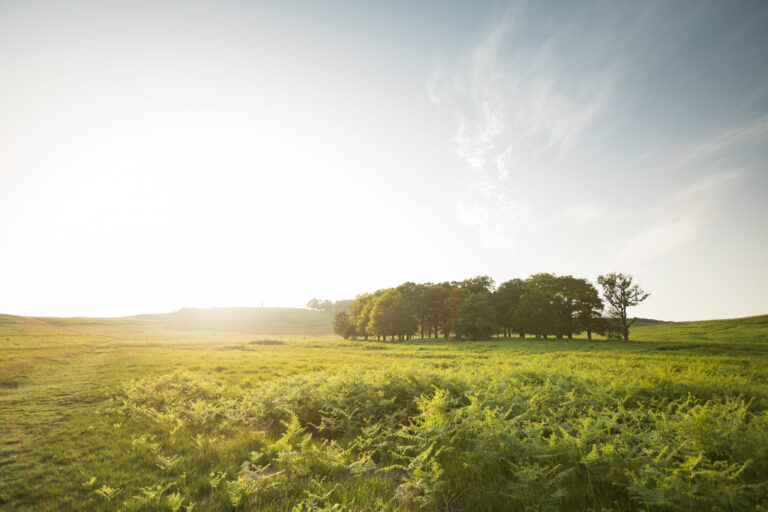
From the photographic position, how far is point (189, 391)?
511 inches

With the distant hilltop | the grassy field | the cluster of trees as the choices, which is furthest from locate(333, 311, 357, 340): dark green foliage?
the grassy field

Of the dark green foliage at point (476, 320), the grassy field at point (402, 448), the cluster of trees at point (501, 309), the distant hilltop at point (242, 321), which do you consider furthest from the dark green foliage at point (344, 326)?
the grassy field at point (402, 448)

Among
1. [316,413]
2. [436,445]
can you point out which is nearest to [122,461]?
[316,413]

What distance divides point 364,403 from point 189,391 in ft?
29.1

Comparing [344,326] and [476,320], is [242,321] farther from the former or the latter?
[476,320]

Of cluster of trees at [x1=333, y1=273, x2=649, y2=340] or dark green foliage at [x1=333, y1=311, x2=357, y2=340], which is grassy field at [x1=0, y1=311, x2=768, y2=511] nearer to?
cluster of trees at [x1=333, y1=273, x2=649, y2=340]

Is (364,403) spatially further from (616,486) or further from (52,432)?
(52,432)

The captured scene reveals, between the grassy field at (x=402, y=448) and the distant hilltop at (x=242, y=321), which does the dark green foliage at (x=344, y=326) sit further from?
the grassy field at (x=402, y=448)

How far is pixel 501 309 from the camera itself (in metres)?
63.8

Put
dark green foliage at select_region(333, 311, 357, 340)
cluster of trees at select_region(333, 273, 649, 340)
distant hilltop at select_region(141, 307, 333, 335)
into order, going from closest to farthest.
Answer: cluster of trees at select_region(333, 273, 649, 340), dark green foliage at select_region(333, 311, 357, 340), distant hilltop at select_region(141, 307, 333, 335)

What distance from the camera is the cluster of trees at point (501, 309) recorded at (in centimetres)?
5184

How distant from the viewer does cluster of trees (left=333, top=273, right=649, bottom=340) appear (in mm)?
51844

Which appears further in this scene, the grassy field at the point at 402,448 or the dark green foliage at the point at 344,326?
the dark green foliage at the point at 344,326

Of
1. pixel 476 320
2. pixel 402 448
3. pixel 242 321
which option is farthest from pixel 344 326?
pixel 402 448
